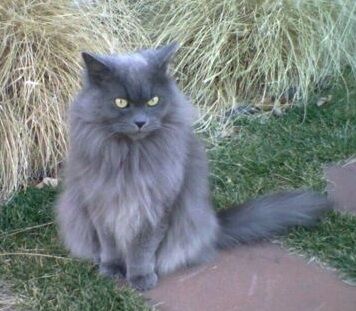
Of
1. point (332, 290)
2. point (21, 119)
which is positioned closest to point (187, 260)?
point (332, 290)

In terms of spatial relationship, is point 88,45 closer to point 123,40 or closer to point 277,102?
point 123,40

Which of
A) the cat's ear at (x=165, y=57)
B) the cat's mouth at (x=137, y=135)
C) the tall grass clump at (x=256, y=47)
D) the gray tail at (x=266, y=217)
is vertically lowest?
the gray tail at (x=266, y=217)

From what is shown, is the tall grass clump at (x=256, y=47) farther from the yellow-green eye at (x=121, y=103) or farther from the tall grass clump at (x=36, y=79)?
the yellow-green eye at (x=121, y=103)

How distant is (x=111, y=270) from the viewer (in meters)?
2.59

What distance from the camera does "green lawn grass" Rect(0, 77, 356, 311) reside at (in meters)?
2.51

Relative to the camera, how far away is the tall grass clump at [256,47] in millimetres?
3922

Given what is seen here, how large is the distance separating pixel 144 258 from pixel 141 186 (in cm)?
30

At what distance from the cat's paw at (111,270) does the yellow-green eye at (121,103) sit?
66 centimetres

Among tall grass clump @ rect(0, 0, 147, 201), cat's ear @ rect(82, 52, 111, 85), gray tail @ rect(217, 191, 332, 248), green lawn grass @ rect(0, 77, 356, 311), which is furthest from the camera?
tall grass clump @ rect(0, 0, 147, 201)

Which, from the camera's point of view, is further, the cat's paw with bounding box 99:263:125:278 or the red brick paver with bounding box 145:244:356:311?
the cat's paw with bounding box 99:263:125:278

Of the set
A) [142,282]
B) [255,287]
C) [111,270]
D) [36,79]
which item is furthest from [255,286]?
[36,79]

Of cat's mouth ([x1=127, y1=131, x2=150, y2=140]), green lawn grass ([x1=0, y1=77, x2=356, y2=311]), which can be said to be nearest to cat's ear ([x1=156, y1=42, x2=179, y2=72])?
cat's mouth ([x1=127, y1=131, x2=150, y2=140])

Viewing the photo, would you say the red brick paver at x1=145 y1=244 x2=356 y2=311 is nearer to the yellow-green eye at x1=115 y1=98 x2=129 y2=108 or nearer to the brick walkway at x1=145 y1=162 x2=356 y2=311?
the brick walkway at x1=145 y1=162 x2=356 y2=311

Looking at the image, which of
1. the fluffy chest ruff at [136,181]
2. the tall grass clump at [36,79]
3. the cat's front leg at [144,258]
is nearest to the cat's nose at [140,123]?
the fluffy chest ruff at [136,181]
